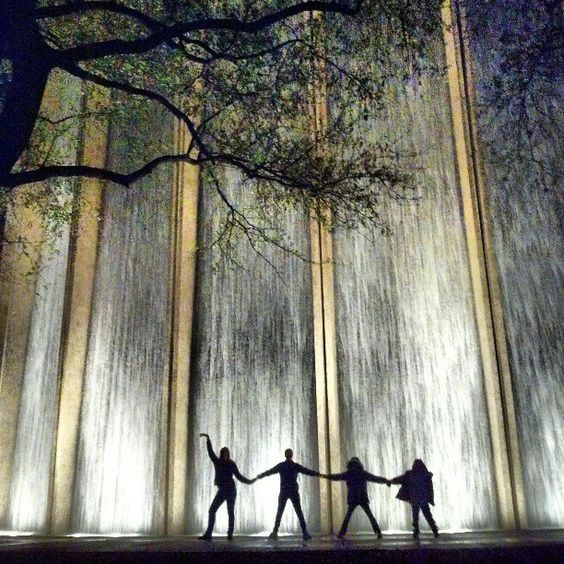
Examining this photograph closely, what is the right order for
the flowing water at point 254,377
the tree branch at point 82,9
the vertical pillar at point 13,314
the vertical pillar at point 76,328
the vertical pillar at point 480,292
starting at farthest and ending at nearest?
1. the vertical pillar at point 13,314
2. the vertical pillar at point 76,328
3. the flowing water at point 254,377
4. the vertical pillar at point 480,292
5. the tree branch at point 82,9

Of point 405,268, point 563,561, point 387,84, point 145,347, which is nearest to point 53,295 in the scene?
point 145,347

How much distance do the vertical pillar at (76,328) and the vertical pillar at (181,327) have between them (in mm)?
1859

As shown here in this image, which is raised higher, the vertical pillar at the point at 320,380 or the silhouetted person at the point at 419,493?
the vertical pillar at the point at 320,380

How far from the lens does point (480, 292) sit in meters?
10.5

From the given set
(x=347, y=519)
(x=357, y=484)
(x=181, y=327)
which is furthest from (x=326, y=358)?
(x=347, y=519)

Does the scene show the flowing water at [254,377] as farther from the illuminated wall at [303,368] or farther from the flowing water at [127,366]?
the flowing water at [127,366]

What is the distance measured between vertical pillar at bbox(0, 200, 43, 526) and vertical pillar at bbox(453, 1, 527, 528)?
8327mm

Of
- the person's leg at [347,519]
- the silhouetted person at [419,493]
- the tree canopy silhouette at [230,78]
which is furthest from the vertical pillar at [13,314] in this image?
the silhouetted person at [419,493]

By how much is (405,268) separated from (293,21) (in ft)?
20.3

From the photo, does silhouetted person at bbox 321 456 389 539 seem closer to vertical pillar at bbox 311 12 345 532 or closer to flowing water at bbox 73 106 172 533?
vertical pillar at bbox 311 12 345 532

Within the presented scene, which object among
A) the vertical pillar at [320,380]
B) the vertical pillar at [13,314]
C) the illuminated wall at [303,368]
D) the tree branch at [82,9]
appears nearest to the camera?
the tree branch at [82,9]

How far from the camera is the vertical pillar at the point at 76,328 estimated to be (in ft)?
36.0

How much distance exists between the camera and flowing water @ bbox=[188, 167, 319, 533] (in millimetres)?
10312

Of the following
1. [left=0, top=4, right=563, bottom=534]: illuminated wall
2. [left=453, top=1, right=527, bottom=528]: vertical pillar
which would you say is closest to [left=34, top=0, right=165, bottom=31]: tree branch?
[left=0, top=4, right=563, bottom=534]: illuminated wall
